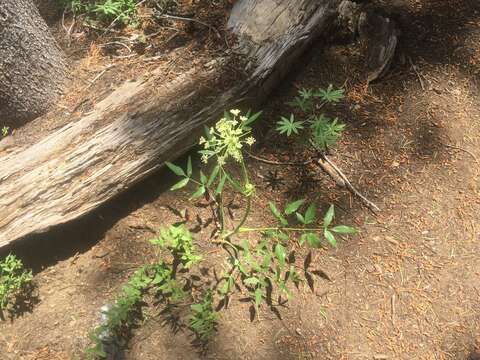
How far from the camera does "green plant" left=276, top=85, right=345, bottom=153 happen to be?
11.1ft

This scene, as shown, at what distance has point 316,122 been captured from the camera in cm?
340

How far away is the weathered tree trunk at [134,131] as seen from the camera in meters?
3.02

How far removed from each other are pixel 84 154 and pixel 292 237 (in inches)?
69.8

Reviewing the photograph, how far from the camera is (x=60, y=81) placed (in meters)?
3.62

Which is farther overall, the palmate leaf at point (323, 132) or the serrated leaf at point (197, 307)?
the palmate leaf at point (323, 132)

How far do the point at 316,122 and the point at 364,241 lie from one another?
1.07 meters

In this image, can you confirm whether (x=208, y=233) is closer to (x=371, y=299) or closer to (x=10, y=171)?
(x=371, y=299)

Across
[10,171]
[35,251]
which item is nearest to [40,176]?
[10,171]

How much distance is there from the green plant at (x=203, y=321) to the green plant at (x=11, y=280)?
1.34m

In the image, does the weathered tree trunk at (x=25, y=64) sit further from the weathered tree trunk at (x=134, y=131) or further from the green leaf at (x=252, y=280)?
the green leaf at (x=252, y=280)

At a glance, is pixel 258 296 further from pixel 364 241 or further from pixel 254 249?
pixel 364 241

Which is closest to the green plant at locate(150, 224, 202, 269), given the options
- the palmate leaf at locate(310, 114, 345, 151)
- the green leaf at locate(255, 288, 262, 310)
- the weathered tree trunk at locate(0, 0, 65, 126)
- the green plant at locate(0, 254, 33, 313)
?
the green leaf at locate(255, 288, 262, 310)

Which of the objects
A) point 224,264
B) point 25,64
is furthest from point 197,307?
point 25,64

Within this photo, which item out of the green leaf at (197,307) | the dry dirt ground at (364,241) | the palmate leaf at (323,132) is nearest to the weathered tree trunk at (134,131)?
the dry dirt ground at (364,241)
